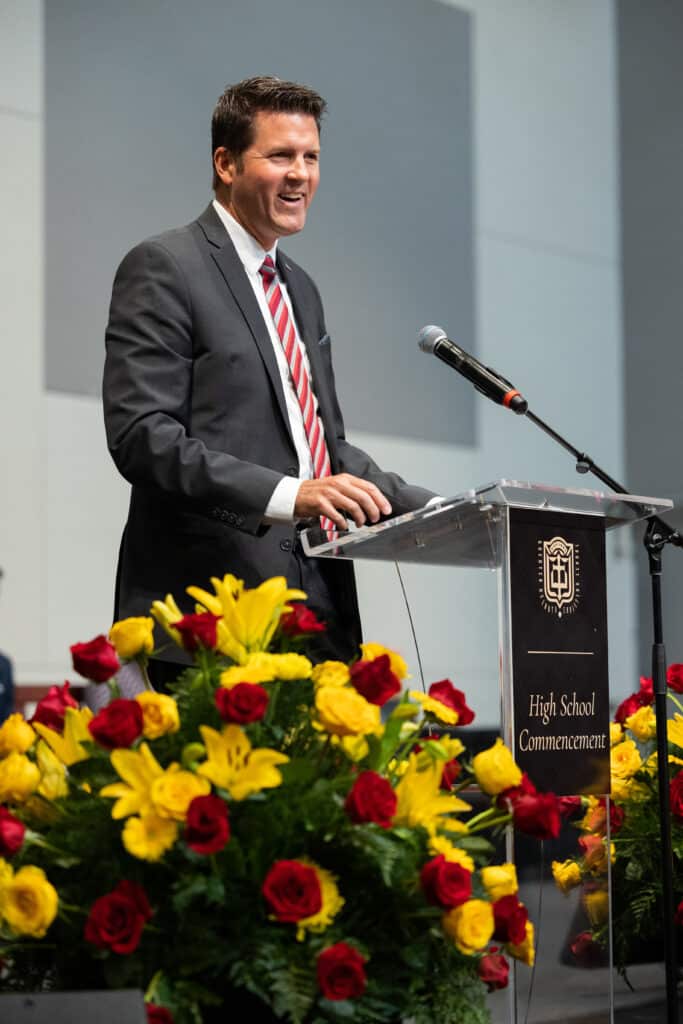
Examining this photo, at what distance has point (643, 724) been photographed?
2590mm

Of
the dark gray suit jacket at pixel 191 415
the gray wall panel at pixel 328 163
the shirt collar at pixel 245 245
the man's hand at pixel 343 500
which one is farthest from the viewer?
the gray wall panel at pixel 328 163

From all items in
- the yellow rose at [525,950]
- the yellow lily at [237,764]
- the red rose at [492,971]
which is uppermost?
the yellow lily at [237,764]

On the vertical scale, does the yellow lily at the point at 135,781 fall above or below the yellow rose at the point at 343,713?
below

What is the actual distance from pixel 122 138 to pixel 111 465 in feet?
4.34

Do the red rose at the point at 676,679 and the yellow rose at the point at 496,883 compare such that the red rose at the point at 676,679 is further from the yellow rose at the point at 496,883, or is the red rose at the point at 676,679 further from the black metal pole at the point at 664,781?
the yellow rose at the point at 496,883

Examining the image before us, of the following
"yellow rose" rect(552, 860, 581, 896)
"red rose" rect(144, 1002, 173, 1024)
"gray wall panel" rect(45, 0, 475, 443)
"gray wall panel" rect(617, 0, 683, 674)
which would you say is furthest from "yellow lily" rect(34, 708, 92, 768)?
"gray wall panel" rect(617, 0, 683, 674)

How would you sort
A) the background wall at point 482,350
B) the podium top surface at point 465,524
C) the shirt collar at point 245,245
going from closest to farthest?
the podium top surface at point 465,524
the shirt collar at point 245,245
the background wall at point 482,350

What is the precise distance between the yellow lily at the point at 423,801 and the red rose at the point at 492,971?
175 mm

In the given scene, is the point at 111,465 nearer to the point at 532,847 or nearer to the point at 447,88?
the point at 447,88

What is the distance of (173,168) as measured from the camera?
5.77 meters

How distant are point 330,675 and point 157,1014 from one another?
0.42m

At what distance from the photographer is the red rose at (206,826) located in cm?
140

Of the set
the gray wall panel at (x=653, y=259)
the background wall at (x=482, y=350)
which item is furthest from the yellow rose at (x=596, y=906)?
the gray wall panel at (x=653, y=259)

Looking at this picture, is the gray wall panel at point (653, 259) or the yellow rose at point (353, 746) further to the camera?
the gray wall panel at point (653, 259)
